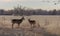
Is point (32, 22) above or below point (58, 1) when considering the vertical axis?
below

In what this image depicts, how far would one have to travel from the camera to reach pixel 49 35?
1638cm

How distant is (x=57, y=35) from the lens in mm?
16406

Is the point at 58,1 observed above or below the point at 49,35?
above

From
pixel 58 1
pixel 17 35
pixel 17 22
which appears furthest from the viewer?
pixel 17 22

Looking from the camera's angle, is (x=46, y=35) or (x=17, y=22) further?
(x=17, y=22)

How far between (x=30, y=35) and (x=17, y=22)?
5.26 meters

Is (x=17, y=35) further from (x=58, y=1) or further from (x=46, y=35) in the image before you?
(x=58, y=1)

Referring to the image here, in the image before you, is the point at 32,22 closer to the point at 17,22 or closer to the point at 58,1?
the point at 17,22

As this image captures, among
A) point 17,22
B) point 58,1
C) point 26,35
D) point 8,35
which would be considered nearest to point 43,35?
point 26,35

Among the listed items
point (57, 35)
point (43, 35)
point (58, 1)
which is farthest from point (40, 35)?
point (58, 1)

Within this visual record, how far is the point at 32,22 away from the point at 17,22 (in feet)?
6.28

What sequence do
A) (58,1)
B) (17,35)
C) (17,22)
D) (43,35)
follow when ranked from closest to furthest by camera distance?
(58,1) < (17,35) < (43,35) < (17,22)

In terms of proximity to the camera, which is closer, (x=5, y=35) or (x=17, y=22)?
(x=5, y=35)

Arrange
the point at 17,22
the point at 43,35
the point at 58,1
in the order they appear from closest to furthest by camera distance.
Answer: the point at 58,1
the point at 43,35
the point at 17,22
